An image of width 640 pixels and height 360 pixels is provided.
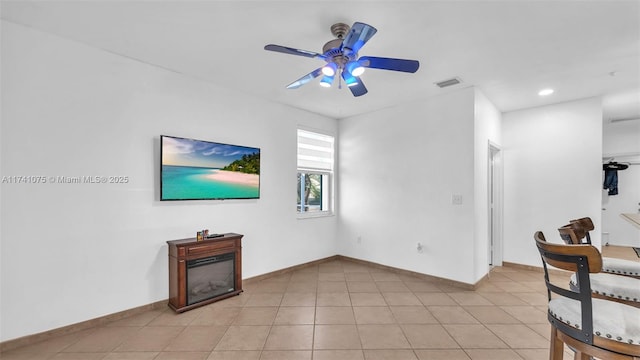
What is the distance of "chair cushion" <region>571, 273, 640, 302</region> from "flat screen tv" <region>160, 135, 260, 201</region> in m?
3.50

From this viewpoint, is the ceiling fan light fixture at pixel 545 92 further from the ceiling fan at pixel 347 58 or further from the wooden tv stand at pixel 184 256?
the wooden tv stand at pixel 184 256

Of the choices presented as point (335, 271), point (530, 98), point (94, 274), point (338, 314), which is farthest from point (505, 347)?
point (94, 274)

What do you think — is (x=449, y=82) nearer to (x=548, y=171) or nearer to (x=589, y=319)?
(x=548, y=171)

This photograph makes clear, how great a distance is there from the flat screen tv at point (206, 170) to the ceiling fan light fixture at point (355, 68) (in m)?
2.07

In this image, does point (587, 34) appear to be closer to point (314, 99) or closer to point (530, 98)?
point (530, 98)

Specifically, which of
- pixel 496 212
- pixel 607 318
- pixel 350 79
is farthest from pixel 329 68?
pixel 496 212

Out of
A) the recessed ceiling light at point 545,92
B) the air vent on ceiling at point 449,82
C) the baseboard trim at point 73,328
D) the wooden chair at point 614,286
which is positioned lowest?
the baseboard trim at point 73,328

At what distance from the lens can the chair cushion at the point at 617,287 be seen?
1754 millimetres

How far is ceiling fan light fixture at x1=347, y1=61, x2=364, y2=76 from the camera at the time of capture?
2119 millimetres

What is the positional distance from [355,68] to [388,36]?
1.90 ft


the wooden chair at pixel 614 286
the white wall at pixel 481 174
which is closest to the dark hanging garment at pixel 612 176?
the white wall at pixel 481 174

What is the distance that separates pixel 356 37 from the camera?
6.17 ft

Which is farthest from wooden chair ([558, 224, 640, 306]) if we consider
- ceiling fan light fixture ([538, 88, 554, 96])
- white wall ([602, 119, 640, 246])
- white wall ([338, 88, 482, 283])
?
white wall ([602, 119, 640, 246])

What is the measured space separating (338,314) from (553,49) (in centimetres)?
345
